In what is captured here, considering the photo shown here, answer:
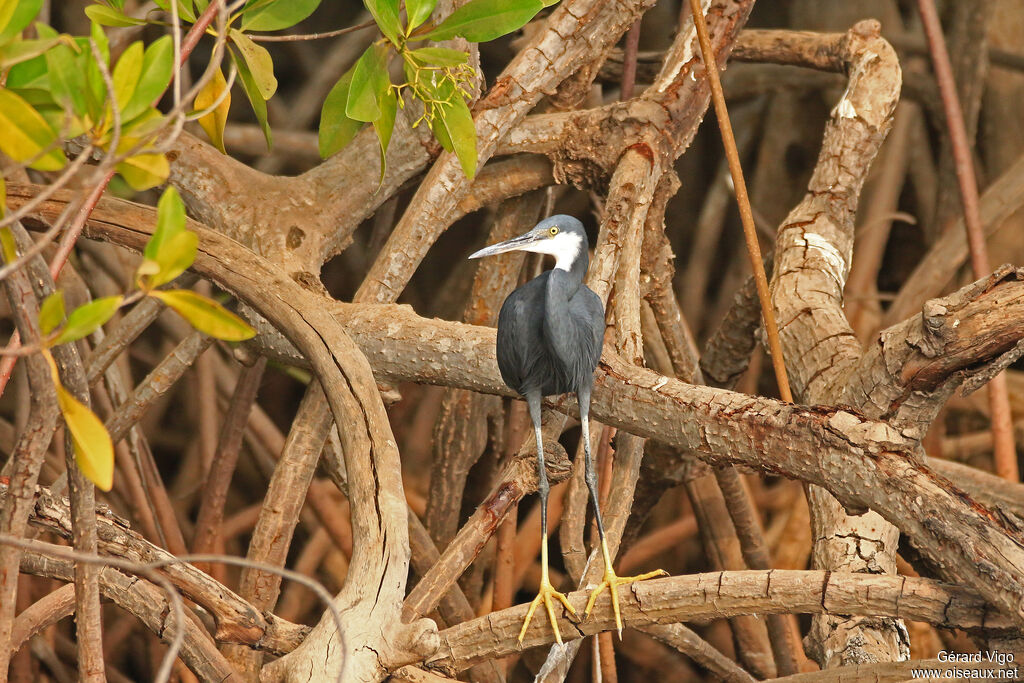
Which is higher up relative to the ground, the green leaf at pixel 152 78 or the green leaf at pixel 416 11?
the green leaf at pixel 416 11

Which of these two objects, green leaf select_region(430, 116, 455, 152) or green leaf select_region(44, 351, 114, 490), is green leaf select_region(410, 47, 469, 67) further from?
green leaf select_region(44, 351, 114, 490)

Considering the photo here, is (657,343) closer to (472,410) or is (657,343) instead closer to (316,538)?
(472,410)

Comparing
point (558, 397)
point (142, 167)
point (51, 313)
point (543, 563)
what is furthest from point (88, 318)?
point (558, 397)

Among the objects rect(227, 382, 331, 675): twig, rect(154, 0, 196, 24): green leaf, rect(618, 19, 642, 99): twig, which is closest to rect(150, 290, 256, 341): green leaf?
rect(154, 0, 196, 24): green leaf

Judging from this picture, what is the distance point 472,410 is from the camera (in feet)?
6.11

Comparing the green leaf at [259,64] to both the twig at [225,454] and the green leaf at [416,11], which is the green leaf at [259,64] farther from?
the twig at [225,454]

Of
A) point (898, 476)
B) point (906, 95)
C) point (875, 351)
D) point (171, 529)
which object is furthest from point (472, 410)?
point (906, 95)

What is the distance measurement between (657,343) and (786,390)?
2.26 ft

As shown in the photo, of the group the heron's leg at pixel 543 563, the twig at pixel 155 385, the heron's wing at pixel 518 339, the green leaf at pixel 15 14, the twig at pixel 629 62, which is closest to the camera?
the green leaf at pixel 15 14

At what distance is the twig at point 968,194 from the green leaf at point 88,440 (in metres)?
1.53

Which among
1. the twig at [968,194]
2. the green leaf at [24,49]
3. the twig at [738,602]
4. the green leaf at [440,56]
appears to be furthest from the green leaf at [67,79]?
the twig at [968,194]

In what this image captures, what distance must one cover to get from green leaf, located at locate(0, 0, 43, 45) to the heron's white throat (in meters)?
0.63

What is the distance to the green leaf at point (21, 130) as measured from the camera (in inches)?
27.6

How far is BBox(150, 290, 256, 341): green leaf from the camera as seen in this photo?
697mm
